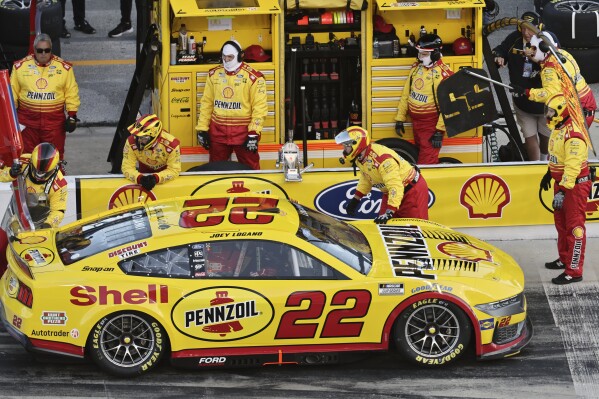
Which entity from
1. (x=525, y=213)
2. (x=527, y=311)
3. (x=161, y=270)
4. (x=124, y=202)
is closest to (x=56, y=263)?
(x=161, y=270)

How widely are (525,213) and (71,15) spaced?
1111cm

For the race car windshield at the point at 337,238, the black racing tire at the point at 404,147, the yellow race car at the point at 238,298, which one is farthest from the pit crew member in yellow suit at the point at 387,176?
the black racing tire at the point at 404,147

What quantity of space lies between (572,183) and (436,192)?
5.25ft

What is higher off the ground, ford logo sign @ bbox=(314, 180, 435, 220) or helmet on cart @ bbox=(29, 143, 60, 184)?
helmet on cart @ bbox=(29, 143, 60, 184)

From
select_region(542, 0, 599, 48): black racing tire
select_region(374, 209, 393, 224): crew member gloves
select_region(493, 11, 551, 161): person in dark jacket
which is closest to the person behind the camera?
select_region(374, 209, 393, 224): crew member gloves

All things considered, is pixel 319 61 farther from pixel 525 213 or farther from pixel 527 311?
pixel 527 311

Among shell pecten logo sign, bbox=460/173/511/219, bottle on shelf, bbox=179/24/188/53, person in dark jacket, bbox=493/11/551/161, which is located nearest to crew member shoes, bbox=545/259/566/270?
shell pecten logo sign, bbox=460/173/511/219

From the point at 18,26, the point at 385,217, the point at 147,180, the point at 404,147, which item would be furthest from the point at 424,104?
the point at 18,26

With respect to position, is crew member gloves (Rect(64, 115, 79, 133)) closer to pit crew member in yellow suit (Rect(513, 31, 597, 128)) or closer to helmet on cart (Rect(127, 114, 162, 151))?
helmet on cart (Rect(127, 114, 162, 151))

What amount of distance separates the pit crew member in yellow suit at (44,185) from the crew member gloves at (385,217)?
9.76 feet

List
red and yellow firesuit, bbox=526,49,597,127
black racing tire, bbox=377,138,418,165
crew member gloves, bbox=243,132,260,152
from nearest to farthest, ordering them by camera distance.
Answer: red and yellow firesuit, bbox=526,49,597,127 → crew member gloves, bbox=243,132,260,152 → black racing tire, bbox=377,138,418,165

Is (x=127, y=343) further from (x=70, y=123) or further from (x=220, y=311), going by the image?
(x=70, y=123)

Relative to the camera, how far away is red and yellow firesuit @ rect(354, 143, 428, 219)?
38.6 feet

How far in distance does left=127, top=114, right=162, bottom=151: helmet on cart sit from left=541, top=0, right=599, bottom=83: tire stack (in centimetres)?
769
